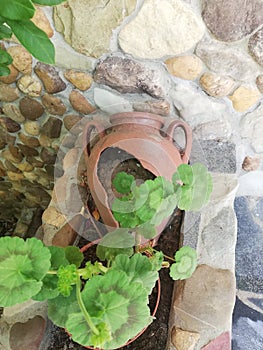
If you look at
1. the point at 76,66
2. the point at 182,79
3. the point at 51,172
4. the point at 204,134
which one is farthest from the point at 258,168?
the point at 51,172

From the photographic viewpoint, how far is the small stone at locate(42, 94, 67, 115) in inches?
58.6

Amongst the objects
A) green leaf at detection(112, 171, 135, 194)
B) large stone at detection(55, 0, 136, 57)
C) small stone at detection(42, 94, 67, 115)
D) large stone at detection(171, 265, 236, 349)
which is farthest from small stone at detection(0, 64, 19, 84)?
large stone at detection(171, 265, 236, 349)

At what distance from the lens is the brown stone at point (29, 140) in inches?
67.6

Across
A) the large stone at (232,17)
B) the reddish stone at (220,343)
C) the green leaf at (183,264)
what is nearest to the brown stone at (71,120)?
the large stone at (232,17)

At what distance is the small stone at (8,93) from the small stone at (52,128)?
0.14 meters


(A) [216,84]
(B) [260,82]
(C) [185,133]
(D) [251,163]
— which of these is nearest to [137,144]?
(C) [185,133]

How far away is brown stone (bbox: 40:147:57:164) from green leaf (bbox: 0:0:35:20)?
0.90 meters

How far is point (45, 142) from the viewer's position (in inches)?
66.5

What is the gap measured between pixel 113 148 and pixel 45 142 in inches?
19.9

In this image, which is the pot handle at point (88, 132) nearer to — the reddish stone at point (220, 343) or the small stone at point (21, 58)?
the small stone at point (21, 58)

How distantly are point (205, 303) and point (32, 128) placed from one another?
0.87 meters

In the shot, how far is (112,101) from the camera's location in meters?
1.41

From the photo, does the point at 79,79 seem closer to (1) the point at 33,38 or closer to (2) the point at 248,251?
(1) the point at 33,38

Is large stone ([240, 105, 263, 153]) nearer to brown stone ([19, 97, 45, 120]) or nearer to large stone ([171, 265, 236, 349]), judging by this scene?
large stone ([171, 265, 236, 349])
